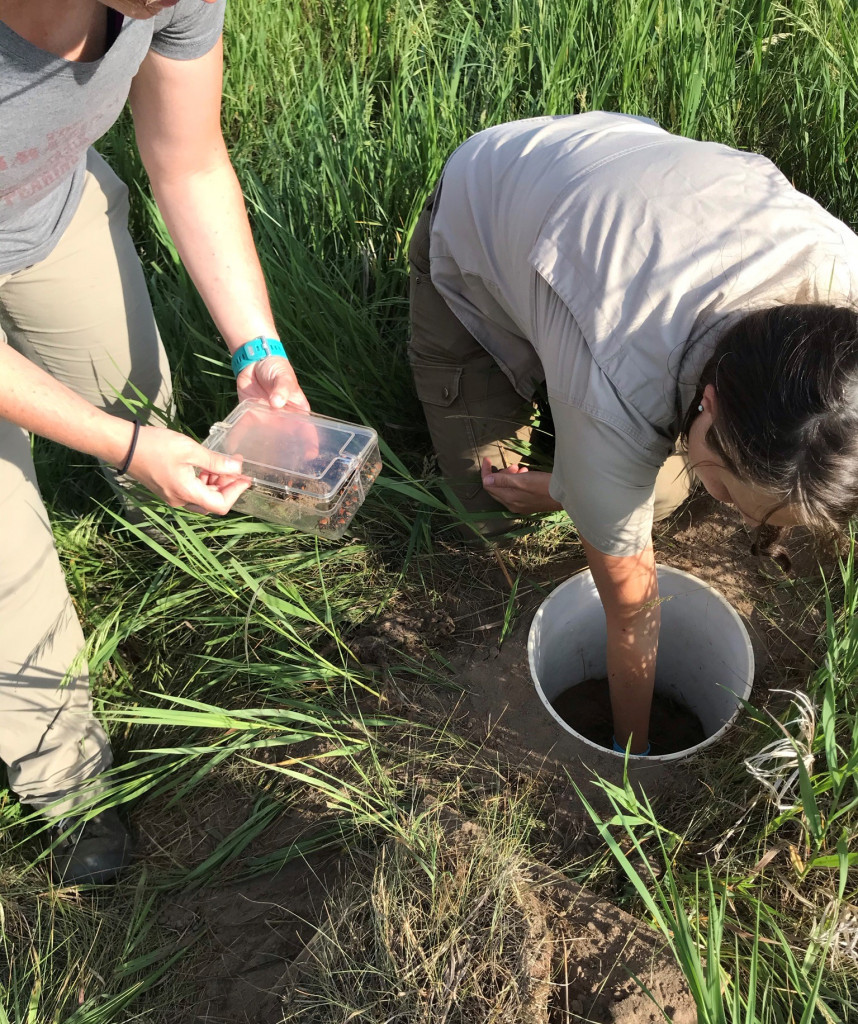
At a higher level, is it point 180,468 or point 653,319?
point 653,319

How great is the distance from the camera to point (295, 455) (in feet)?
4.91

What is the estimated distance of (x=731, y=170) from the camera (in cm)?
134

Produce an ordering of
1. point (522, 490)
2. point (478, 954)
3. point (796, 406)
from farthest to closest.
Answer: point (522, 490) < point (478, 954) < point (796, 406)

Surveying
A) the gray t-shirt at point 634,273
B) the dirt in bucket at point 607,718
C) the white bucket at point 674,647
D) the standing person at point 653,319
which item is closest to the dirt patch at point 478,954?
the white bucket at point 674,647

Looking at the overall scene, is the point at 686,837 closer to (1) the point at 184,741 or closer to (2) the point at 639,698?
(2) the point at 639,698

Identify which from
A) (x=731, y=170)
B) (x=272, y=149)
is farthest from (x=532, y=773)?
(x=272, y=149)

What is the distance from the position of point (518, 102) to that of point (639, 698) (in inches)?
68.1

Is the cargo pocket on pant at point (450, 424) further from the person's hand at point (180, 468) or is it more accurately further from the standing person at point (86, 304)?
the person's hand at point (180, 468)

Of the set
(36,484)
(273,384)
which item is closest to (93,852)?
(36,484)

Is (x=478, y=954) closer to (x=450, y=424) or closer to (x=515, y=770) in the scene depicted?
(x=515, y=770)

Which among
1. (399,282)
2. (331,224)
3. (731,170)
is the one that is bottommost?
(399,282)

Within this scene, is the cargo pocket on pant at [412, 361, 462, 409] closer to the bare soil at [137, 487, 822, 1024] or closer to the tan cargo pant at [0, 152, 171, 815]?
the bare soil at [137, 487, 822, 1024]

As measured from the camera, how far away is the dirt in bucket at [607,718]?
6.77 ft

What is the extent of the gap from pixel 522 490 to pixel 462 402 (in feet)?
0.91
